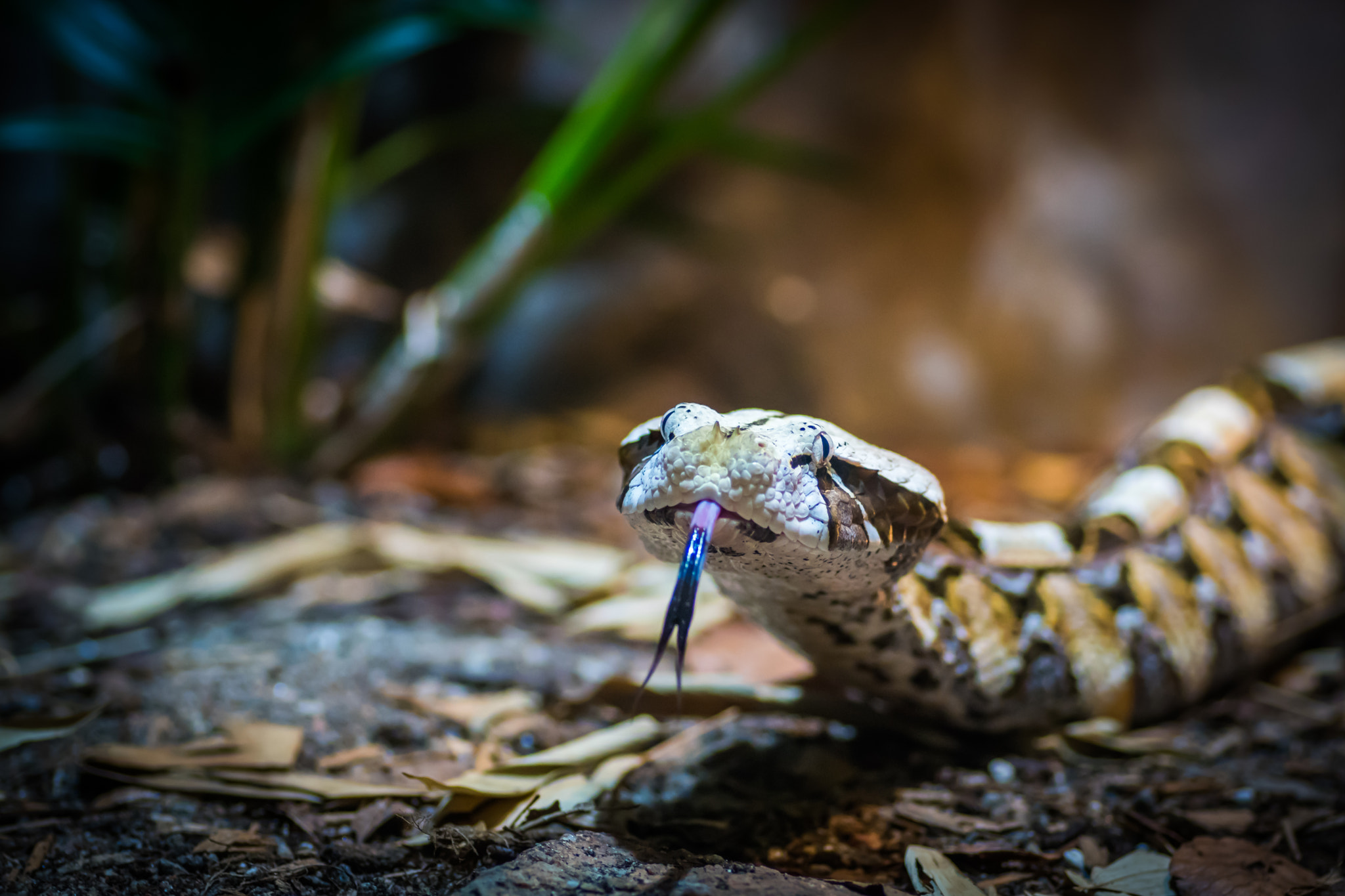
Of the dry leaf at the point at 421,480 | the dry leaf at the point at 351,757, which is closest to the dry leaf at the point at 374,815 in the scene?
the dry leaf at the point at 351,757

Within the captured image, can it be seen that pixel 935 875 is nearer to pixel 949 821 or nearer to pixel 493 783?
pixel 949 821

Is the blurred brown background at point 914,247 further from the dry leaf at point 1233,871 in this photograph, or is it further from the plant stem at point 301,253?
the dry leaf at point 1233,871

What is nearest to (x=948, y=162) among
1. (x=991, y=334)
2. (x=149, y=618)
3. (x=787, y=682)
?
(x=991, y=334)

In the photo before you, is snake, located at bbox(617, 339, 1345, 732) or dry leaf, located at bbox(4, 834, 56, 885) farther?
snake, located at bbox(617, 339, 1345, 732)

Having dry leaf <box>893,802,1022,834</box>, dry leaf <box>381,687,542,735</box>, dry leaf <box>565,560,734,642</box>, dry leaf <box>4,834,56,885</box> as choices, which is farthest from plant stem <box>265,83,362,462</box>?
dry leaf <box>893,802,1022,834</box>

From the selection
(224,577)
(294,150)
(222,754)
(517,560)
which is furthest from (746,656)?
(294,150)

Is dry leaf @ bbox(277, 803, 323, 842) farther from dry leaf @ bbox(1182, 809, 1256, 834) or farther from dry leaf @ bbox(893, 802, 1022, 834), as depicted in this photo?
dry leaf @ bbox(1182, 809, 1256, 834)

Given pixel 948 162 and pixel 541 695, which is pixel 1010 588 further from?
pixel 948 162
